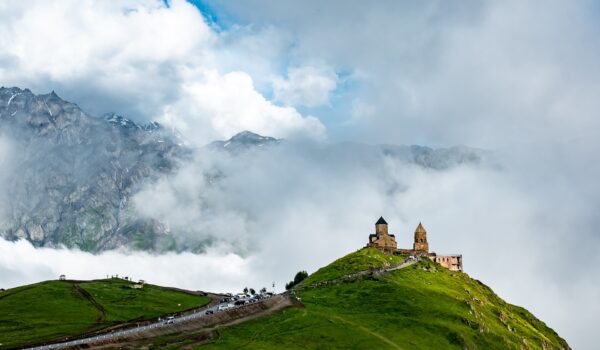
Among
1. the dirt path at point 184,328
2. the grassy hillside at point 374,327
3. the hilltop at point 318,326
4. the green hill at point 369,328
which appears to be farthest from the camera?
the grassy hillside at point 374,327

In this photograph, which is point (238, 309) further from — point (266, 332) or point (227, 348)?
point (227, 348)

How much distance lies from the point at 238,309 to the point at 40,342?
52209 mm

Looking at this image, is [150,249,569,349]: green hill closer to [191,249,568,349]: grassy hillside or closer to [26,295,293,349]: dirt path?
[191,249,568,349]: grassy hillside

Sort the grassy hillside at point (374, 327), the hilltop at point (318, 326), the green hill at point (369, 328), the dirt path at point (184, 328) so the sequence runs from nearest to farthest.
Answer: the dirt path at point (184, 328)
the hilltop at point (318, 326)
the green hill at point (369, 328)
the grassy hillside at point (374, 327)

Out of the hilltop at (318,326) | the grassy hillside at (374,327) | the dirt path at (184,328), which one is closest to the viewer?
the dirt path at (184,328)

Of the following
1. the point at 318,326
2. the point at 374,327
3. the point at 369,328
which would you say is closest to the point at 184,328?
the point at 318,326

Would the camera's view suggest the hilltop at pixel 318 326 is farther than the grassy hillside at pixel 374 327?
No

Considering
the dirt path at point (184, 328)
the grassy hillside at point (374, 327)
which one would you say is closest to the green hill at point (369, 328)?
the grassy hillside at point (374, 327)

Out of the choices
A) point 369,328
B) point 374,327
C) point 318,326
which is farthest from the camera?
point 374,327

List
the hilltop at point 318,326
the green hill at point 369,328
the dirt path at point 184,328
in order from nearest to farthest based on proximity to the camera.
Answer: the dirt path at point 184,328
the hilltop at point 318,326
the green hill at point 369,328

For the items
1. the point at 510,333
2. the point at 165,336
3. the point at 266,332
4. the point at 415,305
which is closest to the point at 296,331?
the point at 266,332

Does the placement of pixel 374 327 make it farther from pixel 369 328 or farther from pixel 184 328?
pixel 184 328

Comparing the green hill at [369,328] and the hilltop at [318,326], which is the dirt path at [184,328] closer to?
the hilltop at [318,326]

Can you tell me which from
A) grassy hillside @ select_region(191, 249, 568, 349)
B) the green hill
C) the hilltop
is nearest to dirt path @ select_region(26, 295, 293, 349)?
the hilltop
